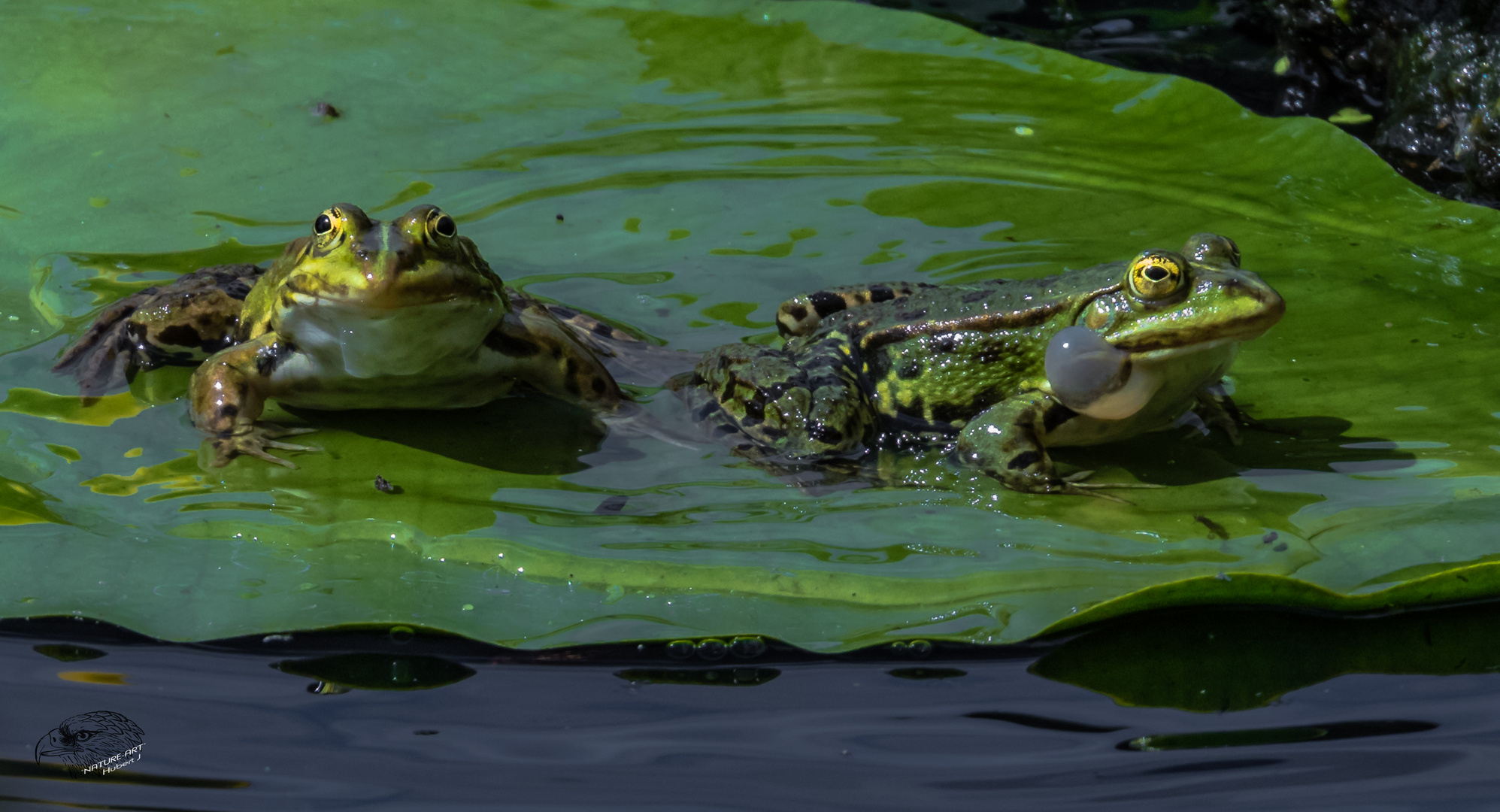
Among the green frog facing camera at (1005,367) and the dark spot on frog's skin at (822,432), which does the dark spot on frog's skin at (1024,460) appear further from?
the dark spot on frog's skin at (822,432)

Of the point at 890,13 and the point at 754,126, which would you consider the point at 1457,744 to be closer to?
the point at 754,126

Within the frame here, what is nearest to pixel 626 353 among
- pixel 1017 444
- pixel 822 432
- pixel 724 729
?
pixel 822 432

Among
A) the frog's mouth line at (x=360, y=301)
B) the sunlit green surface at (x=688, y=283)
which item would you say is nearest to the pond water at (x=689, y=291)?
the sunlit green surface at (x=688, y=283)

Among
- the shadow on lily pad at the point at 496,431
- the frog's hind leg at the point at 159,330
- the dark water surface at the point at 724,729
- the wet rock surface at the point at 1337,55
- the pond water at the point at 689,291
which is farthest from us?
the wet rock surface at the point at 1337,55

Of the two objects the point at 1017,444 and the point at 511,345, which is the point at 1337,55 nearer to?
the point at 1017,444

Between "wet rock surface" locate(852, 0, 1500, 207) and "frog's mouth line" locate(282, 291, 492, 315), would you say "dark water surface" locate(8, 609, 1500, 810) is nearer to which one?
"frog's mouth line" locate(282, 291, 492, 315)

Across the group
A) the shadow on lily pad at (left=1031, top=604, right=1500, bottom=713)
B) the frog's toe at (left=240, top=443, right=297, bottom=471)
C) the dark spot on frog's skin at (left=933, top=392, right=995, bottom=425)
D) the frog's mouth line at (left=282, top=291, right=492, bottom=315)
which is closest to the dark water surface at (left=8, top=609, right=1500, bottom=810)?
the shadow on lily pad at (left=1031, top=604, right=1500, bottom=713)
